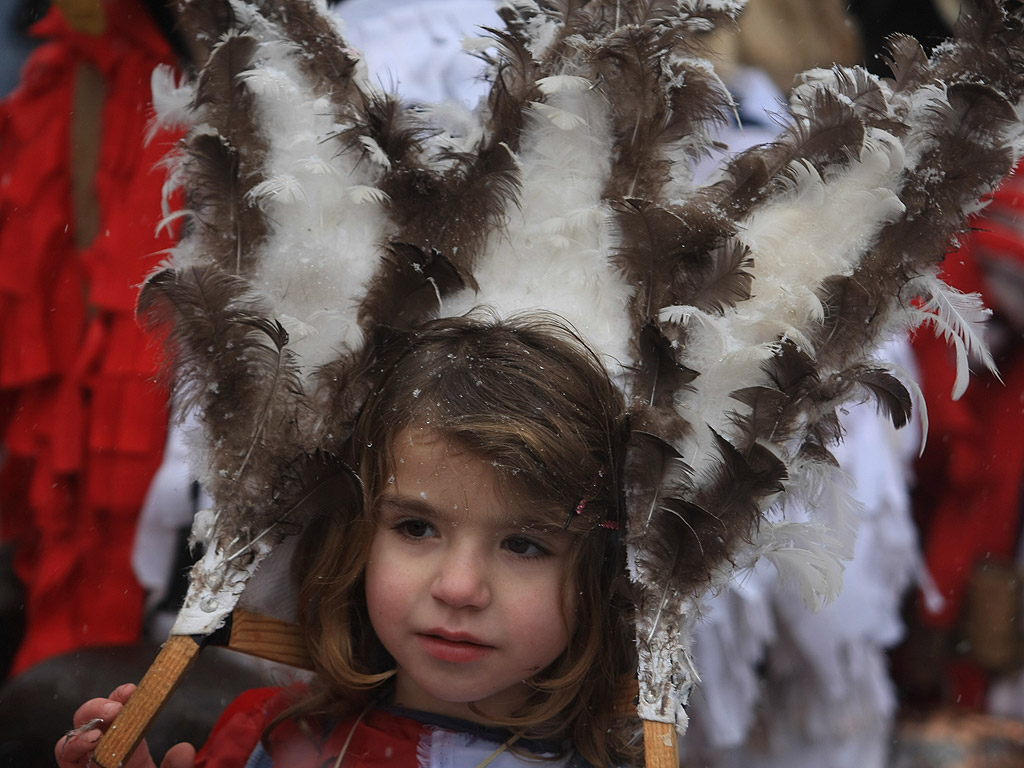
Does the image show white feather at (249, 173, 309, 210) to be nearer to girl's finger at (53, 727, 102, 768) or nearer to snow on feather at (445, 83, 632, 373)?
snow on feather at (445, 83, 632, 373)

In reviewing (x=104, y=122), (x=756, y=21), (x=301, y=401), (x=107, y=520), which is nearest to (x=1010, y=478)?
(x=756, y=21)

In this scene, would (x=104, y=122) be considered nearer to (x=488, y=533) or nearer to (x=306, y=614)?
(x=306, y=614)

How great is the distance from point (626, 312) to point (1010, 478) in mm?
1966

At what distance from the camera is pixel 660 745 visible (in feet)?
4.57

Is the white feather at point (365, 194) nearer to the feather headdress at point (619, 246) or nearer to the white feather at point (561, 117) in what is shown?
the feather headdress at point (619, 246)

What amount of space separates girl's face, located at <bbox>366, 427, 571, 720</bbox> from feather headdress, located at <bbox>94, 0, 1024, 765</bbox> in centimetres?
14

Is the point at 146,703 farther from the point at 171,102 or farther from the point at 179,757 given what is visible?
the point at 171,102

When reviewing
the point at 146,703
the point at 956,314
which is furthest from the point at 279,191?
the point at 956,314

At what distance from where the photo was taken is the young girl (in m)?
1.43

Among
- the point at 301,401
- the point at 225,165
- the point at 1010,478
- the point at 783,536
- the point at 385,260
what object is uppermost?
the point at 225,165

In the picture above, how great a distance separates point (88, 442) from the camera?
2.55 metres

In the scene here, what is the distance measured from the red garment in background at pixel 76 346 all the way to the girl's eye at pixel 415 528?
1201 mm

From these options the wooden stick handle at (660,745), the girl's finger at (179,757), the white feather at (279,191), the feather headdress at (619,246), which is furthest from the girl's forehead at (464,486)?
the girl's finger at (179,757)

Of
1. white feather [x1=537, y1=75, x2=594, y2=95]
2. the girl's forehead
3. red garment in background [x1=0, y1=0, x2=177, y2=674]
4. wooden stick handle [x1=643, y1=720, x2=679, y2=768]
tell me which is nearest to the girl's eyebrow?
the girl's forehead
